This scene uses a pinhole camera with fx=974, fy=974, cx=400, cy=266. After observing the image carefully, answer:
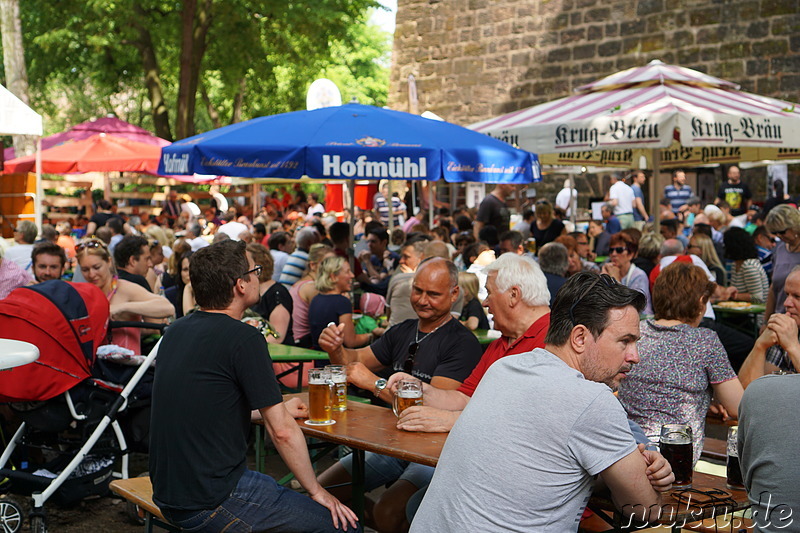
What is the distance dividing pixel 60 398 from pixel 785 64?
13.5m

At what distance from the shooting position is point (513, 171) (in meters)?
7.70

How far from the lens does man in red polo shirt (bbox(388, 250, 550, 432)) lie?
3.92 metres

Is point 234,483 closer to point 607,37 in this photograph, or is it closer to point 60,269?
point 60,269

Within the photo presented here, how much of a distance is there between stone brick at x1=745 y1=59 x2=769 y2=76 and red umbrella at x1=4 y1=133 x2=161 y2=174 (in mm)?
10235

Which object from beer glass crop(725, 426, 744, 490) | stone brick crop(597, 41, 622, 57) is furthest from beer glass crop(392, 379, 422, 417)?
stone brick crop(597, 41, 622, 57)

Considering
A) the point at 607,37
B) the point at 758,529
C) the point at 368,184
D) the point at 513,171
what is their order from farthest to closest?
the point at 368,184
the point at 607,37
the point at 513,171
the point at 758,529

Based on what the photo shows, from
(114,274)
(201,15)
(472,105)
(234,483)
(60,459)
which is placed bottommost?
(60,459)

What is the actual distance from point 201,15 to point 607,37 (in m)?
10.4

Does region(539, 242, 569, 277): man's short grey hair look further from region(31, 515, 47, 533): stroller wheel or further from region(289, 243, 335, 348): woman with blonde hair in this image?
region(31, 515, 47, 533): stroller wheel

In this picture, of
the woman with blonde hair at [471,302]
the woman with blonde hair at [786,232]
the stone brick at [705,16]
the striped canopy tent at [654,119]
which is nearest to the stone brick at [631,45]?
the stone brick at [705,16]

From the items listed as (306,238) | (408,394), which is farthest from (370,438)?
(306,238)

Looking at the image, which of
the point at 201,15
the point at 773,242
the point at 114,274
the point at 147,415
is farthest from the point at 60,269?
the point at 201,15

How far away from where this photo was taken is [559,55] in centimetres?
1825

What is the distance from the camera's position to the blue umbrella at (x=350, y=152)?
23.2 feet
